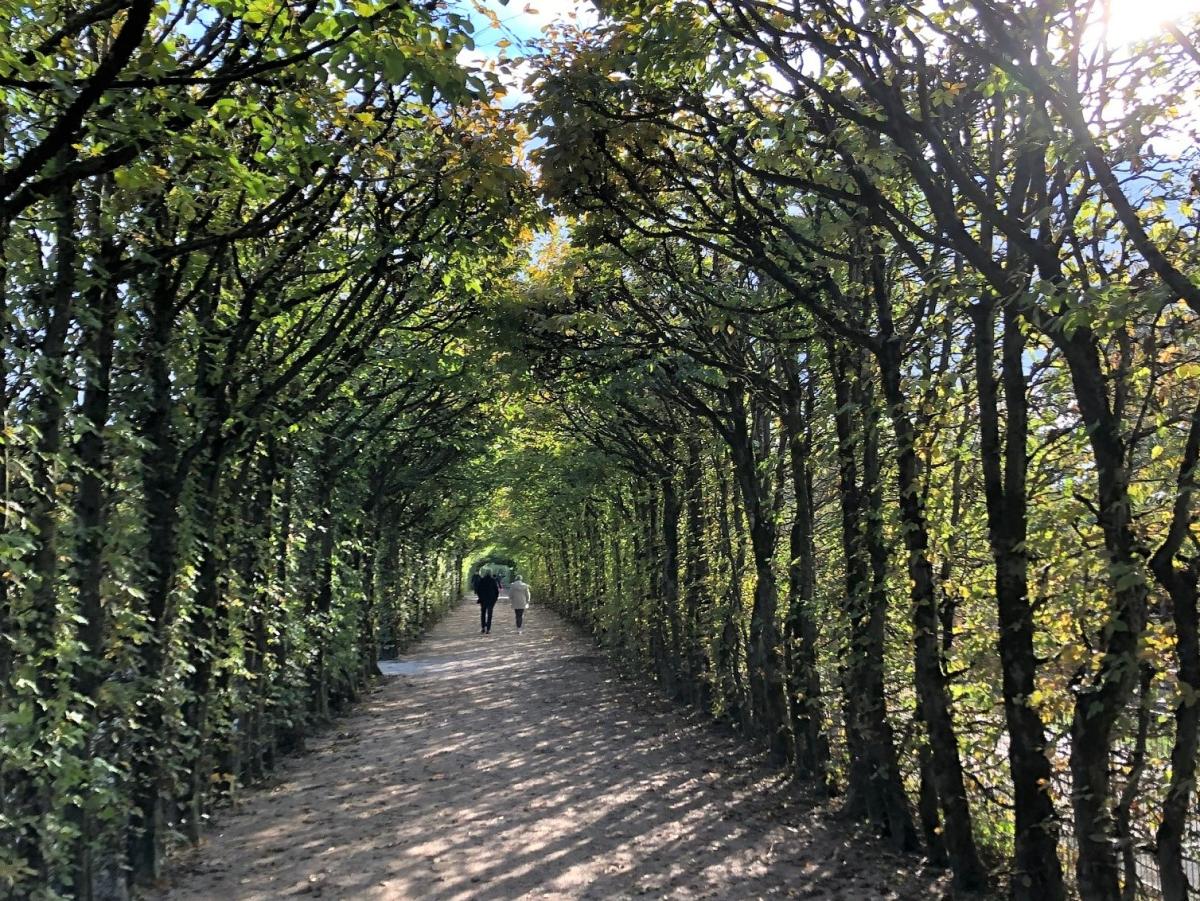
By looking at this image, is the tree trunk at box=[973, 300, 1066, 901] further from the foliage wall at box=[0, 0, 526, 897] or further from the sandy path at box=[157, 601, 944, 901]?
the foliage wall at box=[0, 0, 526, 897]

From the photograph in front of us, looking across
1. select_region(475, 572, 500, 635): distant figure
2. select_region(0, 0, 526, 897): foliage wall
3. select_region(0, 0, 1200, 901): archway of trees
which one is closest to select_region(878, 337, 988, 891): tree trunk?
select_region(0, 0, 1200, 901): archway of trees

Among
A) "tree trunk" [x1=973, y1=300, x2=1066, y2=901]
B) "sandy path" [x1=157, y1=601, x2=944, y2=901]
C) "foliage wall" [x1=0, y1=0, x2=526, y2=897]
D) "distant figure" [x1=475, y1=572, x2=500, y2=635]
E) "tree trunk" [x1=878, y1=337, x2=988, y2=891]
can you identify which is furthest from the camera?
"distant figure" [x1=475, y1=572, x2=500, y2=635]

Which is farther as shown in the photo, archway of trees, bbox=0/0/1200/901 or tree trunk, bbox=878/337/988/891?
tree trunk, bbox=878/337/988/891

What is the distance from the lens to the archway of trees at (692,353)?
3.56m

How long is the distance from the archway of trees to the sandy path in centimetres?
52

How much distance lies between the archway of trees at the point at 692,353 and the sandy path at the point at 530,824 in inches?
20.4

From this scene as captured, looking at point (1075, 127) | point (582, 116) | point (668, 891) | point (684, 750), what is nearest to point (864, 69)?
point (1075, 127)

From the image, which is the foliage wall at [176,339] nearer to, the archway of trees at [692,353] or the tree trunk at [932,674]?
the archway of trees at [692,353]

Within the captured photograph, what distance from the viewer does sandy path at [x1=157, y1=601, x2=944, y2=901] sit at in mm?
5711

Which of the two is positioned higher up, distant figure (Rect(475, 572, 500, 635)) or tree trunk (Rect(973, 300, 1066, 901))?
tree trunk (Rect(973, 300, 1066, 901))

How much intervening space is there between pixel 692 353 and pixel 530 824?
4.41 m

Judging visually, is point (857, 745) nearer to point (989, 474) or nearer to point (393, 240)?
point (989, 474)

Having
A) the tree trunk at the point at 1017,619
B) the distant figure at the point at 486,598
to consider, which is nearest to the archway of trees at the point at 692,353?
the tree trunk at the point at 1017,619

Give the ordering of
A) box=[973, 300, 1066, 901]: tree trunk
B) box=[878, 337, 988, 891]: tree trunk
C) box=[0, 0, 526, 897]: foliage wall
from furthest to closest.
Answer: box=[878, 337, 988, 891]: tree trunk → box=[973, 300, 1066, 901]: tree trunk → box=[0, 0, 526, 897]: foliage wall
